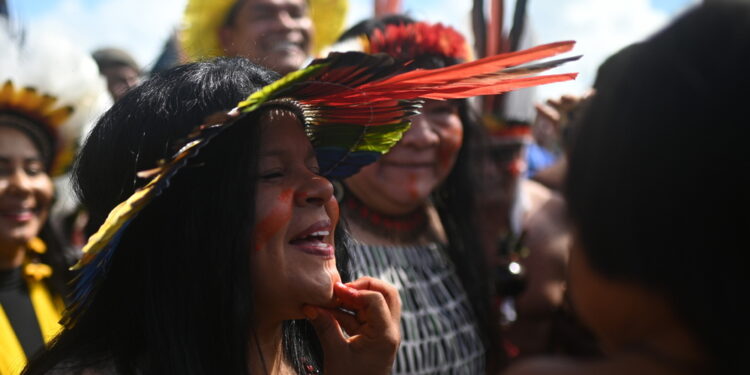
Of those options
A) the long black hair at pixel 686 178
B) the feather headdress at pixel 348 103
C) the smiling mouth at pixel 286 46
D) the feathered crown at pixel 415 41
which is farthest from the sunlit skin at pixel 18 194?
the long black hair at pixel 686 178

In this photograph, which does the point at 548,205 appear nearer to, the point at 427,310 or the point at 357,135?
the point at 427,310

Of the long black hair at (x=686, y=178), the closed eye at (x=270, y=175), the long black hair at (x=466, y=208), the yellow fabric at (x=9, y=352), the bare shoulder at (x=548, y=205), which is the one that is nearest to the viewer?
the long black hair at (x=686, y=178)

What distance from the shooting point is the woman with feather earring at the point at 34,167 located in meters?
2.82

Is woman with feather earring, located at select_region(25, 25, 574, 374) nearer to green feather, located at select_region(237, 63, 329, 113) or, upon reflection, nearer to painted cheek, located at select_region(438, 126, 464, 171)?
green feather, located at select_region(237, 63, 329, 113)

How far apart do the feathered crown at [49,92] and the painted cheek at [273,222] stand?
1.85m

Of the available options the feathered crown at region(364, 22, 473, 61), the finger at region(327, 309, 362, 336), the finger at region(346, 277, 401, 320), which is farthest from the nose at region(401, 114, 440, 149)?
the finger at region(327, 309, 362, 336)

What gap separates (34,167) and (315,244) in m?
1.82

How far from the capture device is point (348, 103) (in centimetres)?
175

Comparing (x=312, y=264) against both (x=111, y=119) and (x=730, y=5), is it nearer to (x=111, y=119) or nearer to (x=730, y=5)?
(x=111, y=119)

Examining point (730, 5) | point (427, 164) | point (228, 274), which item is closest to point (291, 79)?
point (228, 274)

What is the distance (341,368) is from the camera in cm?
182

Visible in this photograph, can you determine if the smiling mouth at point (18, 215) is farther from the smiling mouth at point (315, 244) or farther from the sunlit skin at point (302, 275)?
the smiling mouth at point (315, 244)

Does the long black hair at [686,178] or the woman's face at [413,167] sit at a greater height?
the long black hair at [686,178]

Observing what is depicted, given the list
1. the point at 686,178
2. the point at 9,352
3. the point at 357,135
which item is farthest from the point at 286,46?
the point at 686,178
